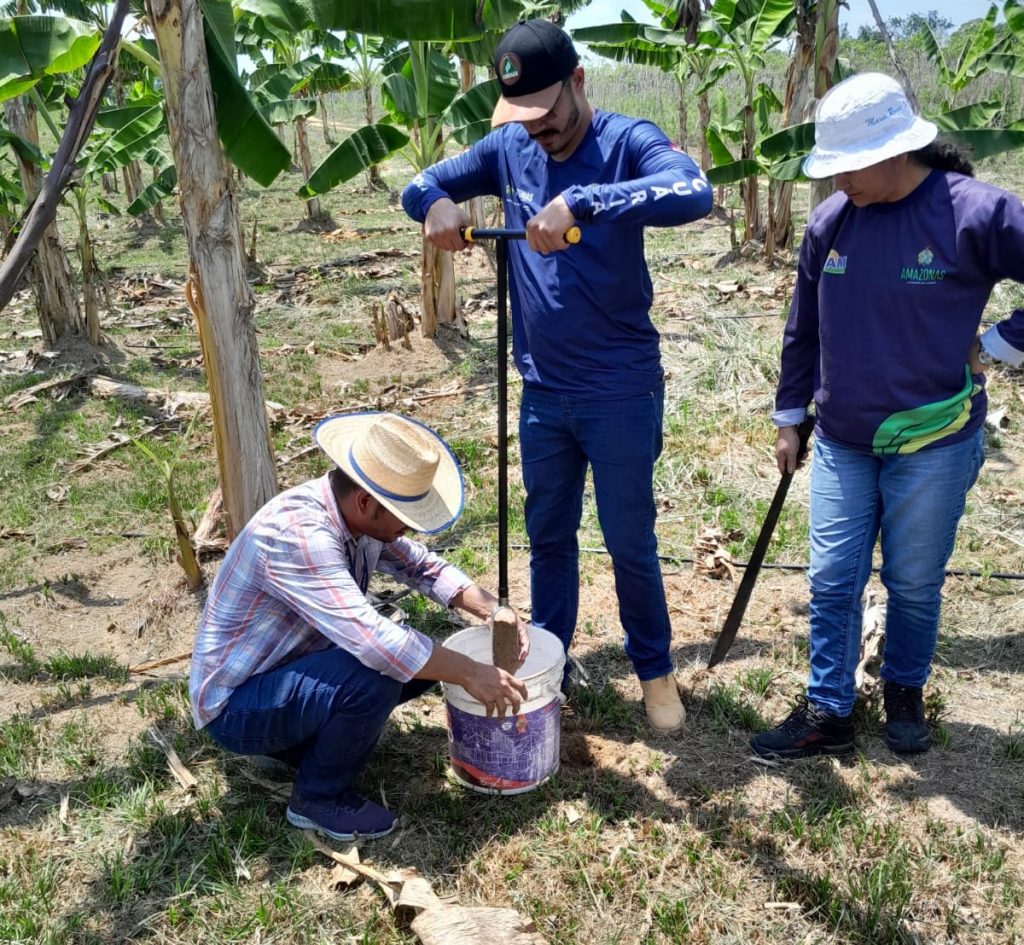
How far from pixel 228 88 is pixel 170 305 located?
8176 mm

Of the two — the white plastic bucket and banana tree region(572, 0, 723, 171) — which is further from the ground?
banana tree region(572, 0, 723, 171)

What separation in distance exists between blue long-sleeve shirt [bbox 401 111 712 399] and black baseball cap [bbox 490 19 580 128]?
0.26m

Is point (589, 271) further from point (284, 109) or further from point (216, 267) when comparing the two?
point (284, 109)

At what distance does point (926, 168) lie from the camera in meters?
2.82

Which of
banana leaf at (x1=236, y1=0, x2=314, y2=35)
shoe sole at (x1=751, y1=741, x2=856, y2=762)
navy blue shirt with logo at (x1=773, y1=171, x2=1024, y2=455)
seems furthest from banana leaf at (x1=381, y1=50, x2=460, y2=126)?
shoe sole at (x1=751, y1=741, x2=856, y2=762)

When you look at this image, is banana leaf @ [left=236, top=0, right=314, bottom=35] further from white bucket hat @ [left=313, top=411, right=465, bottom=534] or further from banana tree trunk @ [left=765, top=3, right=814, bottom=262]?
white bucket hat @ [left=313, top=411, right=465, bottom=534]

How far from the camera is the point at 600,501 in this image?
3338mm

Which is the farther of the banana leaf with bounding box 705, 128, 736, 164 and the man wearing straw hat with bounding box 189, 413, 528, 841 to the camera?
the banana leaf with bounding box 705, 128, 736, 164

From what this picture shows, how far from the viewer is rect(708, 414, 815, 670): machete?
351 cm

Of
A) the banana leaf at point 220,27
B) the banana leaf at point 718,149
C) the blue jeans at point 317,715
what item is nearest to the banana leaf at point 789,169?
the banana leaf at point 718,149

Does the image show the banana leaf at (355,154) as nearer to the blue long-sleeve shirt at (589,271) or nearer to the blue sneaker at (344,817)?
the blue long-sleeve shirt at (589,271)

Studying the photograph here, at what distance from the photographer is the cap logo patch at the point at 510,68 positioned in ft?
9.30

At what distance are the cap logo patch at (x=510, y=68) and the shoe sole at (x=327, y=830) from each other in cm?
239

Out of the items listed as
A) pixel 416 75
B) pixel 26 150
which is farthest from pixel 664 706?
pixel 26 150
